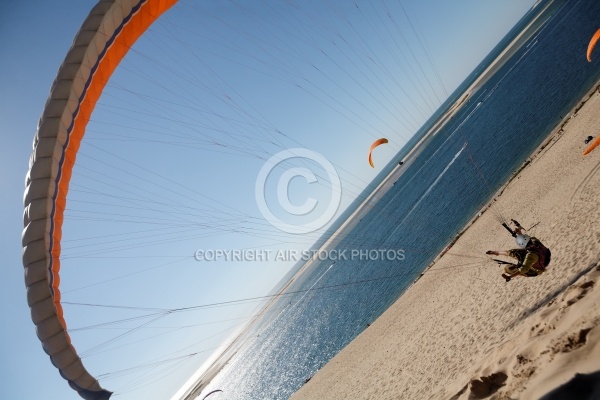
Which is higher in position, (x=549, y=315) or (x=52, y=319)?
(x=549, y=315)

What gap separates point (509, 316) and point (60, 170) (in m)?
13.3

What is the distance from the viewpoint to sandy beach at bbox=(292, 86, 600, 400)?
498 centimetres

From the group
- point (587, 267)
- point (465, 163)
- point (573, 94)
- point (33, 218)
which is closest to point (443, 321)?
point (587, 267)

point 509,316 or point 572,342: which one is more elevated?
point 572,342

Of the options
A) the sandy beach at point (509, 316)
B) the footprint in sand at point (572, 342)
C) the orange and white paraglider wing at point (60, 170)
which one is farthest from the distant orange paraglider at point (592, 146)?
the orange and white paraglider wing at point (60, 170)

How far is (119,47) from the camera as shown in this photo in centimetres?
1188

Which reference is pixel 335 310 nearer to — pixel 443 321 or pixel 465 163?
pixel 465 163

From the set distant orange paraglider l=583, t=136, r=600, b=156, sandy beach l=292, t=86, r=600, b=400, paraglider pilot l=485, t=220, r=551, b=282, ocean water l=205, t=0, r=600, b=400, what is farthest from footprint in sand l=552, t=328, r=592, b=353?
ocean water l=205, t=0, r=600, b=400

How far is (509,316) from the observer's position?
1139 cm

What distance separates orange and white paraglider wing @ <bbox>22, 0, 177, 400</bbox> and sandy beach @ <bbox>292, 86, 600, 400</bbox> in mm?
9796

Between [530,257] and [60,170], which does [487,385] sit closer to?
[530,257]

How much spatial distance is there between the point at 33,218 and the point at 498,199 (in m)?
25.8

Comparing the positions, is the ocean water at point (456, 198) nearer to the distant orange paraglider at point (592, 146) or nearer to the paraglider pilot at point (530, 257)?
the distant orange paraglider at point (592, 146)

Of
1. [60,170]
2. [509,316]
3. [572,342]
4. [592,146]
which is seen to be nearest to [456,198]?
[592,146]
